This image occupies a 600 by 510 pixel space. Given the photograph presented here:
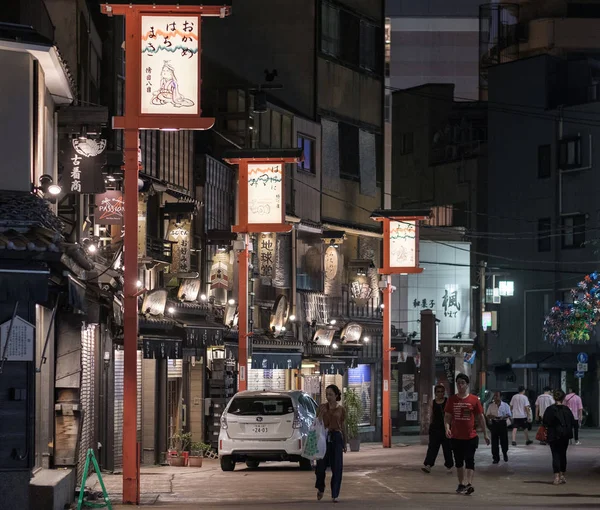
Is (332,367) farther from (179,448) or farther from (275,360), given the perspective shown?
(179,448)

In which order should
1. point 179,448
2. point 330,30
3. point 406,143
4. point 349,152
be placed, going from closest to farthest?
point 179,448
point 330,30
point 349,152
point 406,143

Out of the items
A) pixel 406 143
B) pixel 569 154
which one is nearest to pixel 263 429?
pixel 569 154

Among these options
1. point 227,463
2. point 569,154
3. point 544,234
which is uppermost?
point 569,154

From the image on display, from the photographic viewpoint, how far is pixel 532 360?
67188 millimetres

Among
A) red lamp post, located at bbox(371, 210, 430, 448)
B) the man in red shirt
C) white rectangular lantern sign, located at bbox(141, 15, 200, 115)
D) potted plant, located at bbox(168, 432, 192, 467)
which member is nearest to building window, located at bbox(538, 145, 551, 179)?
red lamp post, located at bbox(371, 210, 430, 448)

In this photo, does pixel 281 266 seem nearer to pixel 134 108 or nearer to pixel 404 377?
pixel 404 377

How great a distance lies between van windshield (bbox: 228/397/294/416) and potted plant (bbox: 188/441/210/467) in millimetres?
2872

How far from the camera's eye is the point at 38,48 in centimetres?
1916

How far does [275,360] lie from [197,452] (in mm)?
7601

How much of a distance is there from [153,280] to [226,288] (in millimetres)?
4146

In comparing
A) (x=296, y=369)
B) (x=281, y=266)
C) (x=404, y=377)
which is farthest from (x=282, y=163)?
(x=404, y=377)

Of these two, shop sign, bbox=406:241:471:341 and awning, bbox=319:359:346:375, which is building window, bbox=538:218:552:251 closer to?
shop sign, bbox=406:241:471:341

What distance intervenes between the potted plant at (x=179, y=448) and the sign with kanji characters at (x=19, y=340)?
47.3 feet

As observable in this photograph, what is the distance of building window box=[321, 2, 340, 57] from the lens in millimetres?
49812
